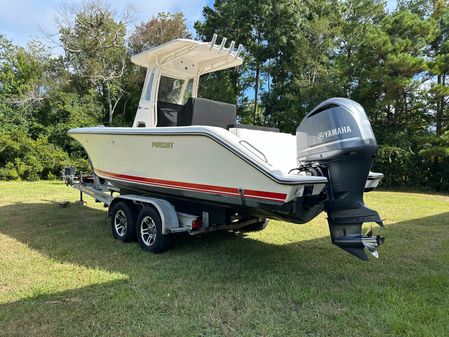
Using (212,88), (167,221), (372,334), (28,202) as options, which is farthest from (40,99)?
(372,334)

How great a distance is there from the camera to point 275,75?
61.2 feet

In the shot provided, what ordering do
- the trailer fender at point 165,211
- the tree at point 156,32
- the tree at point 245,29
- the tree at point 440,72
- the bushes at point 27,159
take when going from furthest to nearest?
the tree at point 156,32
the tree at point 245,29
the bushes at point 27,159
the tree at point 440,72
the trailer fender at point 165,211

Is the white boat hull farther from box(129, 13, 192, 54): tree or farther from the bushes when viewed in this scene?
box(129, 13, 192, 54): tree

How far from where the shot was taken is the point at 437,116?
13.6 meters

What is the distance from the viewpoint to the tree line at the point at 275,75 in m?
12.9

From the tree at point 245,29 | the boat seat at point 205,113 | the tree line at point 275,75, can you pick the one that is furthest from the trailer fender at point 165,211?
the tree at point 245,29

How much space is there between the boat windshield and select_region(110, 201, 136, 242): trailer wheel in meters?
1.61

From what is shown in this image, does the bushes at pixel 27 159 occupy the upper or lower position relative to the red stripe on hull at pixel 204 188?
upper

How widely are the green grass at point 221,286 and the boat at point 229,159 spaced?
Answer: 426 millimetres

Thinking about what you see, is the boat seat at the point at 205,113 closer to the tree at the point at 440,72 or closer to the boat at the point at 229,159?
the boat at the point at 229,159

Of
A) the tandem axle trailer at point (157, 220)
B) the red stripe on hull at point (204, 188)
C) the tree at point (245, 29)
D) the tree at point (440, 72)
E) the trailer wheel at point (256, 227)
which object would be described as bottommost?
the trailer wheel at point (256, 227)

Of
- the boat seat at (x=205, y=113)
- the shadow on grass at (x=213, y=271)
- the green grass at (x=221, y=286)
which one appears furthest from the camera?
the boat seat at (x=205, y=113)

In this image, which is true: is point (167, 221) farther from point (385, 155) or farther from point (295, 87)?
point (295, 87)

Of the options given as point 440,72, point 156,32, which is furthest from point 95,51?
point 440,72
